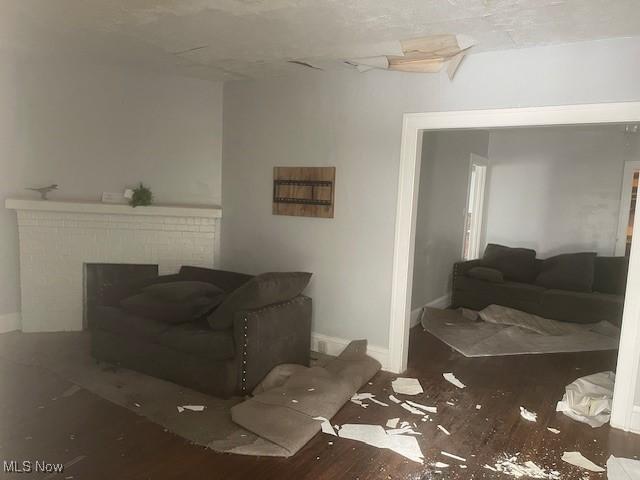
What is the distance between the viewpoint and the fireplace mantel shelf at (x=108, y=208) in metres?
3.80

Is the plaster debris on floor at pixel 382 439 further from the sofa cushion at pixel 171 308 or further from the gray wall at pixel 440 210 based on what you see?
the gray wall at pixel 440 210

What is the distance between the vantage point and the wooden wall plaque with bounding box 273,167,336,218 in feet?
12.3

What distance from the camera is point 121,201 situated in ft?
13.8

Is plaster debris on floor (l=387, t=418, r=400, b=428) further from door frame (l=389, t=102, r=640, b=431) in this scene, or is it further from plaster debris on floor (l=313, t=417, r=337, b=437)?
door frame (l=389, t=102, r=640, b=431)

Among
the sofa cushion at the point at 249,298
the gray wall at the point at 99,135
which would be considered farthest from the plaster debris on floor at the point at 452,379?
the gray wall at the point at 99,135

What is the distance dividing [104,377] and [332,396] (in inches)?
64.0

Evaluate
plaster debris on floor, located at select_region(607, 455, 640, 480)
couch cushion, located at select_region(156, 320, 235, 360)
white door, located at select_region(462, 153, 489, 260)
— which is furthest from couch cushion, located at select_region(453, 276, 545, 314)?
couch cushion, located at select_region(156, 320, 235, 360)

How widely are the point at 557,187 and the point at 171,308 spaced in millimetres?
5305

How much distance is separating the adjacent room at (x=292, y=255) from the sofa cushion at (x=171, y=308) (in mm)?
18

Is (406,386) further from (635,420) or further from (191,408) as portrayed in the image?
(191,408)

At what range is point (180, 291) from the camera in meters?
3.27

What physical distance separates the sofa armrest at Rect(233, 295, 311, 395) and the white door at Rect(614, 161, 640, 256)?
175 inches

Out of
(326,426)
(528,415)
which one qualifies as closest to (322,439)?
(326,426)

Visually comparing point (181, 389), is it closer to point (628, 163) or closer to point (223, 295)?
point (223, 295)
